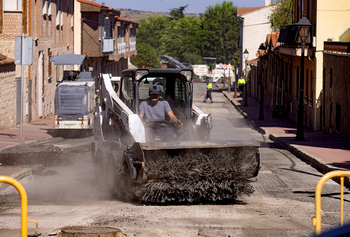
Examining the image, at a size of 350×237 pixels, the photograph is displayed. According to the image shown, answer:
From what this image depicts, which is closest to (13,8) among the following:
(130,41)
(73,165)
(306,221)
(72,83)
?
(72,83)

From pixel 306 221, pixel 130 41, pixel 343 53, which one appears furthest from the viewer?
pixel 130 41

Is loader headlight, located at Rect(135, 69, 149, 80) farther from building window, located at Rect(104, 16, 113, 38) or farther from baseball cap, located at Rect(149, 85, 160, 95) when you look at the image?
building window, located at Rect(104, 16, 113, 38)

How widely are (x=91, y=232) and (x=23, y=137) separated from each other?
13.8 metres

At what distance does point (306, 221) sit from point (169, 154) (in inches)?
91.9

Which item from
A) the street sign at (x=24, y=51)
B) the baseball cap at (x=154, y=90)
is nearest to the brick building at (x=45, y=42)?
the street sign at (x=24, y=51)

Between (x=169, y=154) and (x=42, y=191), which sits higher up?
(x=169, y=154)

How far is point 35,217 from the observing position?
738 cm

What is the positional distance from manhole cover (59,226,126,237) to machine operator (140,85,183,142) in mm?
3352

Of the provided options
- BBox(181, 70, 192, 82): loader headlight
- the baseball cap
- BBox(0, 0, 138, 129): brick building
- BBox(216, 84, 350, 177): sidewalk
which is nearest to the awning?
BBox(0, 0, 138, 129): brick building

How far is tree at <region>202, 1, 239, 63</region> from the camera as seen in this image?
104125 mm

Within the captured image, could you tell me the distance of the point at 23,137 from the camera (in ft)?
62.4

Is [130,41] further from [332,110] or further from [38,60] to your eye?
[332,110]

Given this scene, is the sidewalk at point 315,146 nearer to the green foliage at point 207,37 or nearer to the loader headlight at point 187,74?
the loader headlight at point 187,74

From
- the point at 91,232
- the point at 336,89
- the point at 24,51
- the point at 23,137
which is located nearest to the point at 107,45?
the point at 23,137
